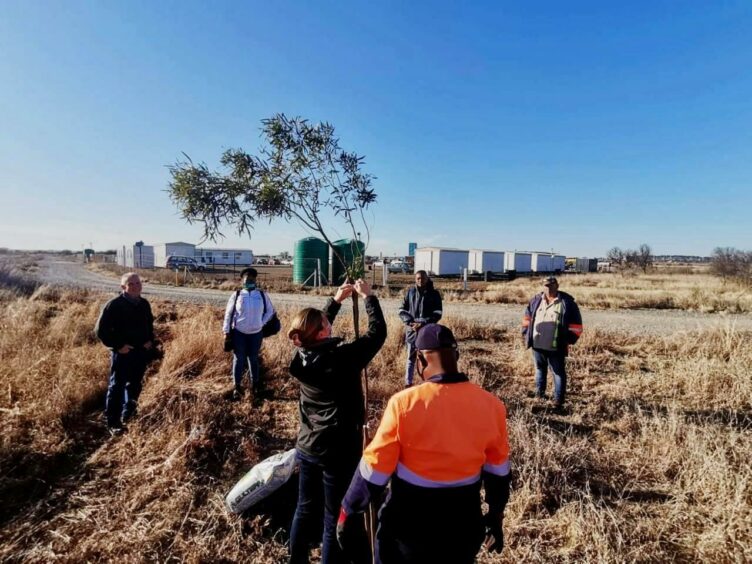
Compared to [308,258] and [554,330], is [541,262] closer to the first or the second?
[308,258]

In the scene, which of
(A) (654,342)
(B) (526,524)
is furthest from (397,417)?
(A) (654,342)

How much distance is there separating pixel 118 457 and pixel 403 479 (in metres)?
3.64

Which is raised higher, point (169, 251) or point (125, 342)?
point (169, 251)

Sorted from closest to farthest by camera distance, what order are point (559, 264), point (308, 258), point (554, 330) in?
point (554, 330), point (308, 258), point (559, 264)

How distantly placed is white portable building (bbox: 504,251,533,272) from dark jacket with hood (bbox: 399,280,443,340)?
48245 millimetres

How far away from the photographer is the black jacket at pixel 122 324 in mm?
4305

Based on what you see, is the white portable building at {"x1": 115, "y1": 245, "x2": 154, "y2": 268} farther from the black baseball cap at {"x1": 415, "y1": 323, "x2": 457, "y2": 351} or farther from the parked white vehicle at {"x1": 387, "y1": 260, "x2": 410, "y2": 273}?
the black baseball cap at {"x1": 415, "y1": 323, "x2": 457, "y2": 351}

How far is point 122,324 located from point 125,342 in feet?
0.70

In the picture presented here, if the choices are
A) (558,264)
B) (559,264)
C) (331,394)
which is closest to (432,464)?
(331,394)

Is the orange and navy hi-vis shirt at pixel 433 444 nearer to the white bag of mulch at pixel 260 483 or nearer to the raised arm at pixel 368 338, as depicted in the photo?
the raised arm at pixel 368 338

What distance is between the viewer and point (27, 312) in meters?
9.45

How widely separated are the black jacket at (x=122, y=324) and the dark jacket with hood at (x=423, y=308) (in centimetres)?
358

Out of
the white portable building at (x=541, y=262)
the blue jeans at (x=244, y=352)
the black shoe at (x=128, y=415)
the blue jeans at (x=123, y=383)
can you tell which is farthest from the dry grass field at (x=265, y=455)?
the white portable building at (x=541, y=262)

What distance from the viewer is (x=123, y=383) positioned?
4.50m
